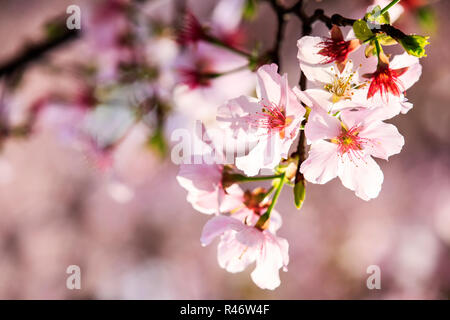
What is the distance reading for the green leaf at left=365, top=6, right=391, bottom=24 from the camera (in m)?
0.60

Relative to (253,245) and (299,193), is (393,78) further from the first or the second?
(253,245)

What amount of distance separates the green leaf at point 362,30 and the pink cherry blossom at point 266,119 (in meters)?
0.13

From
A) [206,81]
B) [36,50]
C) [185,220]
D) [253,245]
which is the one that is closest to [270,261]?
[253,245]

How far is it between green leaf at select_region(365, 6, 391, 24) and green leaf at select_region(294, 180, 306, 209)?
0.28m

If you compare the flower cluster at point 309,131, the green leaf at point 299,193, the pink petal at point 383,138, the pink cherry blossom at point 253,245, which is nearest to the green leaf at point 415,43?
the flower cluster at point 309,131

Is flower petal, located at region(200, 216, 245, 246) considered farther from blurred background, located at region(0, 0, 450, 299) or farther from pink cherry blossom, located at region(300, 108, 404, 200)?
blurred background, located at region(0, 0, 450, 299)

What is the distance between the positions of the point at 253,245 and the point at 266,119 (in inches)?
9.2

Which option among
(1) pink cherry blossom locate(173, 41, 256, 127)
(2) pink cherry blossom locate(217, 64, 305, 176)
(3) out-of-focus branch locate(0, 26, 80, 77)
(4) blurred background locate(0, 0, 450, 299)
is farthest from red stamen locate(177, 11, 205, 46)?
(4) blurred background locate(0, 0, 450, 299)

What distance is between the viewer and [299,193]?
2.14 feet

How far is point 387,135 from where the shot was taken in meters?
0.64

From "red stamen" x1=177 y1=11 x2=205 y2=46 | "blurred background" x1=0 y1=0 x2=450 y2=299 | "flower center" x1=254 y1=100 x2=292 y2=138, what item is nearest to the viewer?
"flower center" x1=254 y1=100 x2=292 y2=138

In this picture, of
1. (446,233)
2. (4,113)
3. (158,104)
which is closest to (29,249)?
(4,113)

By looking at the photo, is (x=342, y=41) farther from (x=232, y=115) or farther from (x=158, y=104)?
(x=158, y=104)
